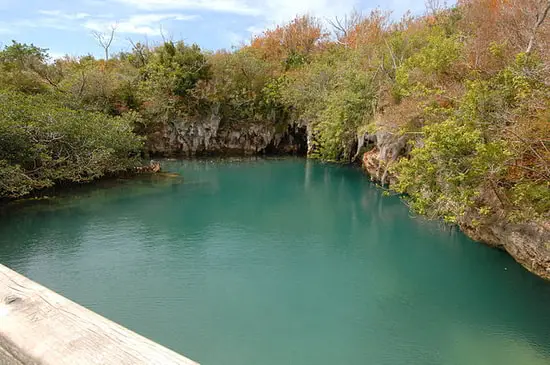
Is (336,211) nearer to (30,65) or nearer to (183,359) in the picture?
(183,359)

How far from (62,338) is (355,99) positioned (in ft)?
73.3

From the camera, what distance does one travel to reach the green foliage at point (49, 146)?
16031 mm

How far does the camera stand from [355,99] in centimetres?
2247

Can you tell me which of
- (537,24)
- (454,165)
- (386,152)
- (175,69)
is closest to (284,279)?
(454,165)

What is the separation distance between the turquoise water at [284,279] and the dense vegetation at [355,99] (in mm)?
1984

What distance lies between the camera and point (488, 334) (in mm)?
8430

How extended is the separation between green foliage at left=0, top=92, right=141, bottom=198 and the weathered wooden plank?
16494mm

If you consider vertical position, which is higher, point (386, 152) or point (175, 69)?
point (175, 69)

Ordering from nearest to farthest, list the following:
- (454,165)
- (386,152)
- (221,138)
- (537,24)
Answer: (454,165), (537,24), (386,152), (221,138)

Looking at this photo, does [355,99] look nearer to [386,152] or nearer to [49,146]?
[386,152]

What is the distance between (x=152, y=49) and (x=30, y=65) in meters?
9.92

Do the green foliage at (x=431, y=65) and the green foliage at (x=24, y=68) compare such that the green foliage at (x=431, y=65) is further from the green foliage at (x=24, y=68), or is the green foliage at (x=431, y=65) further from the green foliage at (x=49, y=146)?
the green foliage at (x=24, y=68)

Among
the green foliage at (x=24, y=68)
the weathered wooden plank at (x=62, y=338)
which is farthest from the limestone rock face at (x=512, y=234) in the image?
the green foliage at (x=24, y=68)

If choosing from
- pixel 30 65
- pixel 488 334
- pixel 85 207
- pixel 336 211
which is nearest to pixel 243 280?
pixel 488 334
